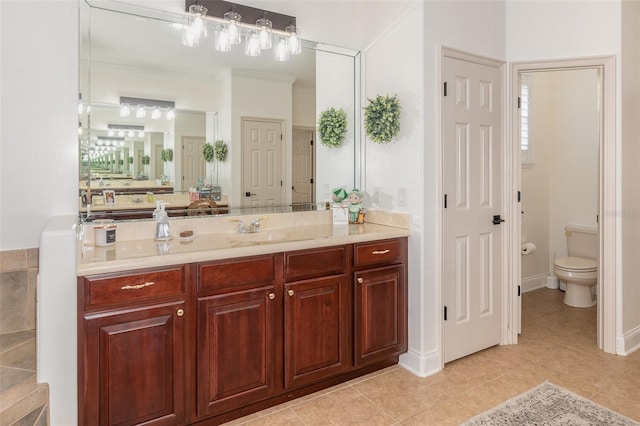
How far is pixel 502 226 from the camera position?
291cm

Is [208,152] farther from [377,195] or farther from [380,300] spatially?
[380,300]

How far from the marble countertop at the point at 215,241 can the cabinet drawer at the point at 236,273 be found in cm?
4

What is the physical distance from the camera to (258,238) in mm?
2234

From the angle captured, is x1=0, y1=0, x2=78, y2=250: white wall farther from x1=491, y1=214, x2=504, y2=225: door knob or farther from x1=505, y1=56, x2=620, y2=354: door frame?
x1=505, y1=56, x2=620, y2=354: door frame

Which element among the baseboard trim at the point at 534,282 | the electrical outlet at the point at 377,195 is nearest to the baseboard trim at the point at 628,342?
the baseboard trim at the point at 534,282

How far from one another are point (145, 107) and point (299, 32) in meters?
1.20

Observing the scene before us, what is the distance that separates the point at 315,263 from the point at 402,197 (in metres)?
0.85

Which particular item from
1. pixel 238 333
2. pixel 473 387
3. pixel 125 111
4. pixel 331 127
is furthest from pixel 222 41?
pixel 473 387

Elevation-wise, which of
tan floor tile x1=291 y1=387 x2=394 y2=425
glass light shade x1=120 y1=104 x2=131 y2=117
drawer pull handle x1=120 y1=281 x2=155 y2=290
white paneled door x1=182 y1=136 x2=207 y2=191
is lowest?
tan floor tile x1=291 y1=387 x2=394 y2=425

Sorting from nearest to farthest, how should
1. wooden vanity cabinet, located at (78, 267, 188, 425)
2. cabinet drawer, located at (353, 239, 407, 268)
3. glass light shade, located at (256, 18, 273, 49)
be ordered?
wooden vanity cabinet, located at (78, 267, 188, 425)
cabinet drawer, located at (353, 239, 407, 268)
glass light shade, located at (256, 18, 273, 49)

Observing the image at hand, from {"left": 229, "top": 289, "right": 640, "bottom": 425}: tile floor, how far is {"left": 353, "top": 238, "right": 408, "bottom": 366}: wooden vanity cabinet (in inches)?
8.2

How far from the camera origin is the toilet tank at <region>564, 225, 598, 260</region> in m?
3.93

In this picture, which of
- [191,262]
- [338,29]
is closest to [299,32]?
[338,29]

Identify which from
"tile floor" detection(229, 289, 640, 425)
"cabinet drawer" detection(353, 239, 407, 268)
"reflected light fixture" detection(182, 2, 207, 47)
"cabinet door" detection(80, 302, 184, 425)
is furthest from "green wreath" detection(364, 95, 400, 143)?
"cabinet door" detection(80, 302, 184, 425)
